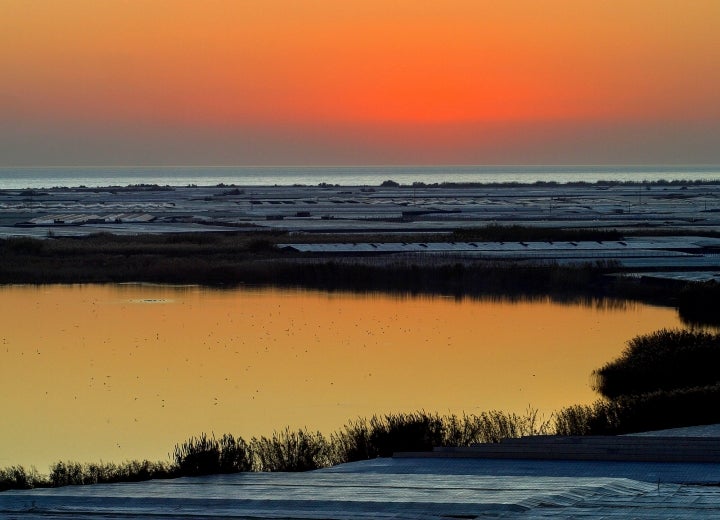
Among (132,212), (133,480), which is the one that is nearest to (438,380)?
(133,480)

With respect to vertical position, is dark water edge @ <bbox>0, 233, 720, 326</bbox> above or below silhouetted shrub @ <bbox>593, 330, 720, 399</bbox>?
above

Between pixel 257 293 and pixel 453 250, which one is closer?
pixel 257 293

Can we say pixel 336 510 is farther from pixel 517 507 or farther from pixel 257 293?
pixel 257 293

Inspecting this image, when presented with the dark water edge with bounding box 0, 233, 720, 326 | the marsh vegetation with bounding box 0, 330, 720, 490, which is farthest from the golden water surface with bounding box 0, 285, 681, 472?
the dark water edge with bounding box 0, 233, 720, 326

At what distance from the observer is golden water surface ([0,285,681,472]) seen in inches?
730

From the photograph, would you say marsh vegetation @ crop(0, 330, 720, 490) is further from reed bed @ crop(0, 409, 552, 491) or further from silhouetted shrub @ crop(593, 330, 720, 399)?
silhouetted shrub @ crop(593, 330, 720, 399)

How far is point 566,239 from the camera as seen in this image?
171 ft

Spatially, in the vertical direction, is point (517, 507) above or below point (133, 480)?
above

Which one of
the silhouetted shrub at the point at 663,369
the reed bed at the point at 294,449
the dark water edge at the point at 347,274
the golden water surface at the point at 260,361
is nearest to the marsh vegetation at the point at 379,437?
the reed bed at the point at 294,449

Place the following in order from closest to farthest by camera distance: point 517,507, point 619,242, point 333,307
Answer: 1. point 517,507
2. point 333,307
3. point 619,242

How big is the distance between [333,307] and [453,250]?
13.7m

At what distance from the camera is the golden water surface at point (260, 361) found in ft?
60.8

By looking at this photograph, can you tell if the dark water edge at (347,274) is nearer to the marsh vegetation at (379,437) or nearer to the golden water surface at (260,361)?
the golden water surface at (260,361)

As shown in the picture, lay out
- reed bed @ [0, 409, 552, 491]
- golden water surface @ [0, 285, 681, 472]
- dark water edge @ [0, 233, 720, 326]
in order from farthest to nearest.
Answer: dark water edge @ [0, 233, 720, 326] < golden water surface @ [0, 285, 681, 472] < reed bed @ [0, 409, 552, 491]
